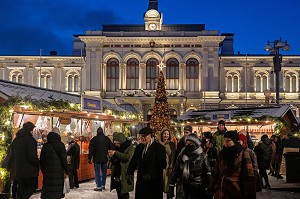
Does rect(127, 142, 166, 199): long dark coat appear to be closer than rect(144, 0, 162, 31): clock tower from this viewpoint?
Yes

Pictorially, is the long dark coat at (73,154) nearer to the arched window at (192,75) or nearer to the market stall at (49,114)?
the market stall at (49,114)

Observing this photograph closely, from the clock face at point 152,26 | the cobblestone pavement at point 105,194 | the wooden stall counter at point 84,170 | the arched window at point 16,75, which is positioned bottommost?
the cobblestone pavement at point 105,194

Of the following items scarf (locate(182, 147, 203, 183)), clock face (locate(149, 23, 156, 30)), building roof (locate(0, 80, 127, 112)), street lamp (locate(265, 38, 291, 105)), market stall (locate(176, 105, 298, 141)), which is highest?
clock face (locate(149, 23, 156, 30))

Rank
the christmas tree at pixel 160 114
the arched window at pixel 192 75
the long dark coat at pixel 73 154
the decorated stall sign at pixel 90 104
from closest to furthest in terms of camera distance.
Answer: the long dark coat at pixel 73 154 → the decorated stall sign at pixel 90 104 → the christmas tree at pixel 160 114 → the arched window at pixel 192 75

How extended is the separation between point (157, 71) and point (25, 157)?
1510 inches

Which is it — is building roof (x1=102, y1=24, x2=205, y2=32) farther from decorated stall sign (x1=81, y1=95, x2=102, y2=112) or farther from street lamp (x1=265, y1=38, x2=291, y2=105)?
decorated stall sign (x1=81, y1=95, x2=102, y2=112)

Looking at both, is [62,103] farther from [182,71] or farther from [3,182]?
[182,71]

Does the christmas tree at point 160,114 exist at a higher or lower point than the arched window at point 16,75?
lower

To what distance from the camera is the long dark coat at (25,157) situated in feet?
32.3

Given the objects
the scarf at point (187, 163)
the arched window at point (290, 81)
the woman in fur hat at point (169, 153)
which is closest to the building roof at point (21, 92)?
the woman in fur hat at point (169, 153)

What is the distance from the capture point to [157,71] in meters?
A: 48.0

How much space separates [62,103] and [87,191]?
343 cm

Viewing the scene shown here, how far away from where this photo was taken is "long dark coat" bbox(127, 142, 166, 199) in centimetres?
807

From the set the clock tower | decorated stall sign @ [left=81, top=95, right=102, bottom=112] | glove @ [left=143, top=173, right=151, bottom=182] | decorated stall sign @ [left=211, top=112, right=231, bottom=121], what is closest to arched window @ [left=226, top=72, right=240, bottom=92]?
the clock tower
